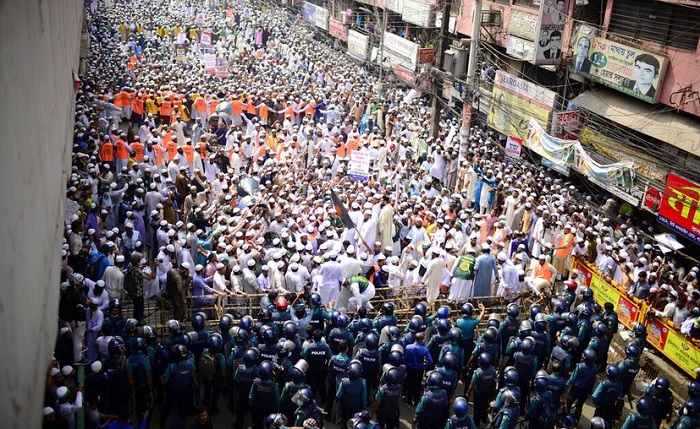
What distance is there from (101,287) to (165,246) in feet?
6.88

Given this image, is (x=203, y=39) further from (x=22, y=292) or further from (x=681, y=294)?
(x=22, y=292)

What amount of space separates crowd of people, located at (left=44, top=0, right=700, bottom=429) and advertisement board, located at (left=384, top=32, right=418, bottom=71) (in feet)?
8.26

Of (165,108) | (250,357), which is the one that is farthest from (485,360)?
(165,108)

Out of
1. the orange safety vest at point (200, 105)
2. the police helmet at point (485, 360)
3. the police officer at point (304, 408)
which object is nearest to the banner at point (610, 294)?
the police helmet at point (485, 360)

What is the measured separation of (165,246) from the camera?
1112 cm

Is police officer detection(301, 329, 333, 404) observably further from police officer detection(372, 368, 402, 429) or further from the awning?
the awning

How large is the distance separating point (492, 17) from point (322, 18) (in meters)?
13.6

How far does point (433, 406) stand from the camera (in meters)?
7.89

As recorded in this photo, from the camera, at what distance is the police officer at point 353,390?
7867 millimetres

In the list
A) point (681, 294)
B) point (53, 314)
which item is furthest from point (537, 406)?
point (53, 314)

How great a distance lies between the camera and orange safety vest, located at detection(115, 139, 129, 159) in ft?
49.6

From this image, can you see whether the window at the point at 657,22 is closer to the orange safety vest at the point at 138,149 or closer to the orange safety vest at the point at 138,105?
the orange safety vest at the point at 138,149

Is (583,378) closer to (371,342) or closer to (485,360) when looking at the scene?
(485,360)

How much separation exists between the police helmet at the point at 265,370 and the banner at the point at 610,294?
6074 mm
